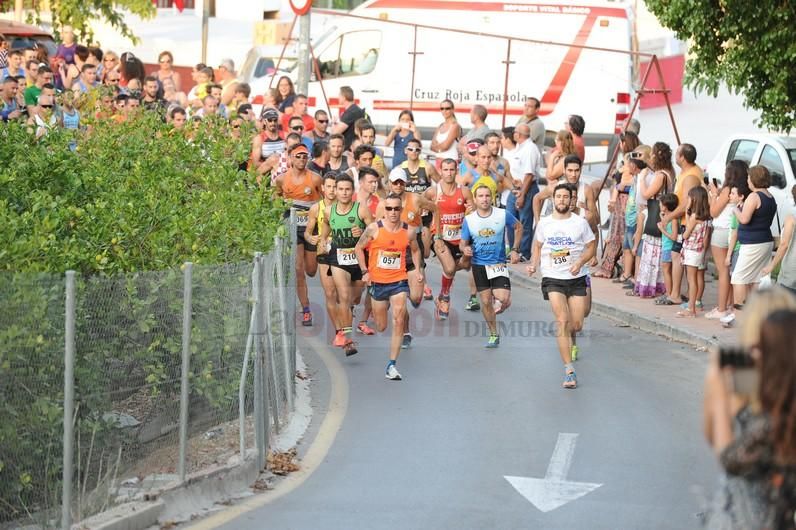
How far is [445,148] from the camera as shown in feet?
72.4

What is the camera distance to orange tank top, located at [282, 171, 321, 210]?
53.2ft

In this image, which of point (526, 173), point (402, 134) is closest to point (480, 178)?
point (526, 173)

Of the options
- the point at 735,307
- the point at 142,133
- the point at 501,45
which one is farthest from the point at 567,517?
the point at 501,45

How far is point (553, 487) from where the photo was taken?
33.5 feet

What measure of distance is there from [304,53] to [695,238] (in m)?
8.75

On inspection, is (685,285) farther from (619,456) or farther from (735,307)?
(619,456)

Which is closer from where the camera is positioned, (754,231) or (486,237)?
(486,237)

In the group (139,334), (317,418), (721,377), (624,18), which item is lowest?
(317,418)

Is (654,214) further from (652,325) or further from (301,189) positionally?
(301,189)

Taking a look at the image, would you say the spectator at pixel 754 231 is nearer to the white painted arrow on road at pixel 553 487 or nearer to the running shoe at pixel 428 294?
the running shoe at pixel 428 294

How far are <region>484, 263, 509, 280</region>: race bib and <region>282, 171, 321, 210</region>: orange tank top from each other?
2.33 metres

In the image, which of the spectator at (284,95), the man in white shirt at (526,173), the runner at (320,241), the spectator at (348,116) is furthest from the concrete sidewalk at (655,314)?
the spectator at (284,95)

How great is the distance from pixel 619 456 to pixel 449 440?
132 centimetres

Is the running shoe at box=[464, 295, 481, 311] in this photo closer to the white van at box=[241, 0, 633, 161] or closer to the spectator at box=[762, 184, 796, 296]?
the spectator at box=[762, 184, 796, 296]
